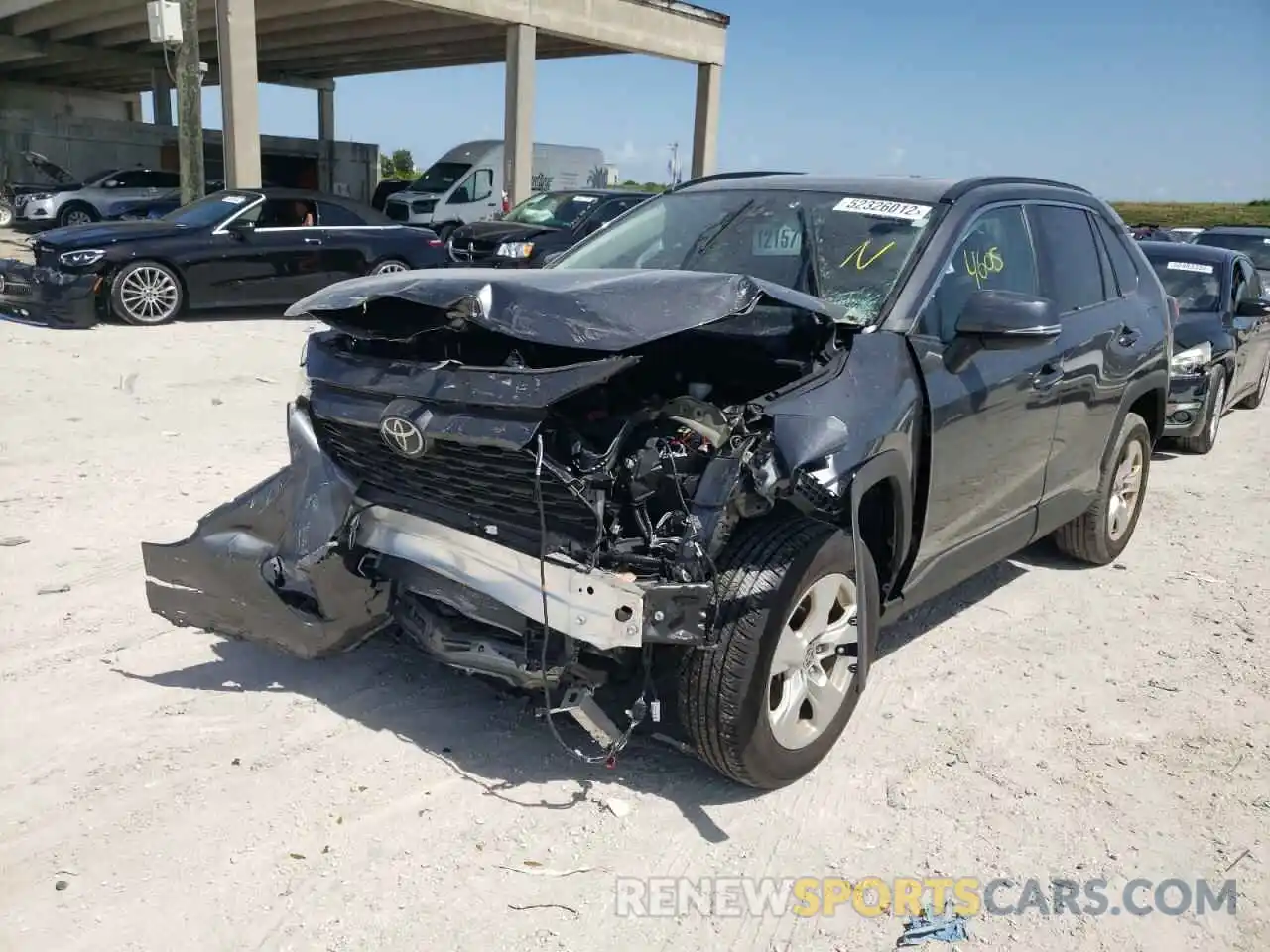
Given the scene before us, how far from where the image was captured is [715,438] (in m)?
2.92

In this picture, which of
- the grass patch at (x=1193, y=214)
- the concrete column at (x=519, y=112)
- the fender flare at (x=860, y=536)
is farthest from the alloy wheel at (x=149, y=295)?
the grass patch at (x=1193, y=214)

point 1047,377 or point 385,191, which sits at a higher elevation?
point 1047,377

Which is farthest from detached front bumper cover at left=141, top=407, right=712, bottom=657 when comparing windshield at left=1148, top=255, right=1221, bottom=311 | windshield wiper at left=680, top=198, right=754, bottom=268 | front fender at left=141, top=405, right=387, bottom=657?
windshield at left=1148, top=255, right=1221, bottom=311

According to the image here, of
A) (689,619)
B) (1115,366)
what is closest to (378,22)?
(1115,366)

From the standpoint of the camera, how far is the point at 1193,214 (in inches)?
1597

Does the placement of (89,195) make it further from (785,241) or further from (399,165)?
(399,165)

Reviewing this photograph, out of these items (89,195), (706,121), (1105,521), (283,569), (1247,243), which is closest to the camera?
(283,569)

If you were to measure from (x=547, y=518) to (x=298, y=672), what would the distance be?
1453 mm

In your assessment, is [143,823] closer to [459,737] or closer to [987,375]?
[459,737]

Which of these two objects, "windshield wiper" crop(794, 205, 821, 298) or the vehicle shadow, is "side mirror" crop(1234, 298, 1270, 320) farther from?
the vehicle shadow

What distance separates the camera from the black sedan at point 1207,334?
810 cm

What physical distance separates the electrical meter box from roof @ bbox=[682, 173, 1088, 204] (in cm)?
1307

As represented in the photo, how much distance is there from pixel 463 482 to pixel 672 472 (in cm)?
64

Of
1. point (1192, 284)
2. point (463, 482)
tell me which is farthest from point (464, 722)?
point (1192, 284)
